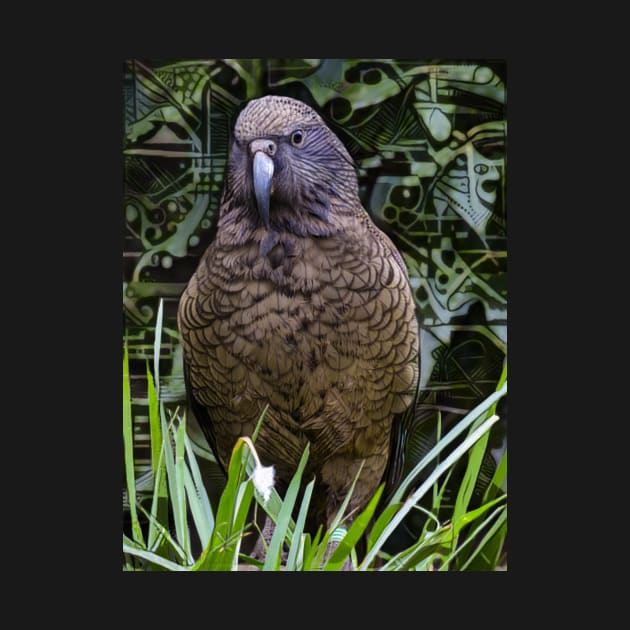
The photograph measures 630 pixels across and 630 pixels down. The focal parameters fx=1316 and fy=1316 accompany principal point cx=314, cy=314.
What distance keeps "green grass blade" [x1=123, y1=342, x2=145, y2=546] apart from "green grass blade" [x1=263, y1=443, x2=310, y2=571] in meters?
0.58

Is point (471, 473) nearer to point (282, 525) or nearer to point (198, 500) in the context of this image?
point (282, 525)

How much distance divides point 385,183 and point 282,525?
5.06 ft

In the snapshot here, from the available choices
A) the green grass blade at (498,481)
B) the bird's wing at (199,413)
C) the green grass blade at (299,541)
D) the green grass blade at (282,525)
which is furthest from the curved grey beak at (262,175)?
the green grass blade at (498,481)

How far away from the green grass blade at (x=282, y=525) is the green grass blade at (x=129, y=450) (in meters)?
0.58

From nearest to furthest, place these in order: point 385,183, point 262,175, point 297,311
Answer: point 262,175 < point 297,311 < point 385,183

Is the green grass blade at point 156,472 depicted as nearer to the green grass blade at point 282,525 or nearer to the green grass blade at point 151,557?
the green grass blade at point 151,557

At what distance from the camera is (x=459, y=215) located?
5.75m

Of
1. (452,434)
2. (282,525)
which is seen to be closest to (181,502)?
(282,525)

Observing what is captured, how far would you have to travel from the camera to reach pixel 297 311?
5.62 m

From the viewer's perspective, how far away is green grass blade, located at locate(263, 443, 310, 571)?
5.64 meters

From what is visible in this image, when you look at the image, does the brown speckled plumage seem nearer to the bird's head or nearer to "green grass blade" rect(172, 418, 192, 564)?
the bird's head

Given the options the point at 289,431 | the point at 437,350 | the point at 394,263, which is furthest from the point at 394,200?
the point at 289,431

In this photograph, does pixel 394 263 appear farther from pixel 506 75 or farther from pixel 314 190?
pixel 506 75

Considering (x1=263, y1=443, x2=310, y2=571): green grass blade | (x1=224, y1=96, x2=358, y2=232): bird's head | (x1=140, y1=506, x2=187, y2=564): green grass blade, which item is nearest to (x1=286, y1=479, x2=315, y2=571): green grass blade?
(x1=263, y1=443, x2=310, y2=571): green grass blade
